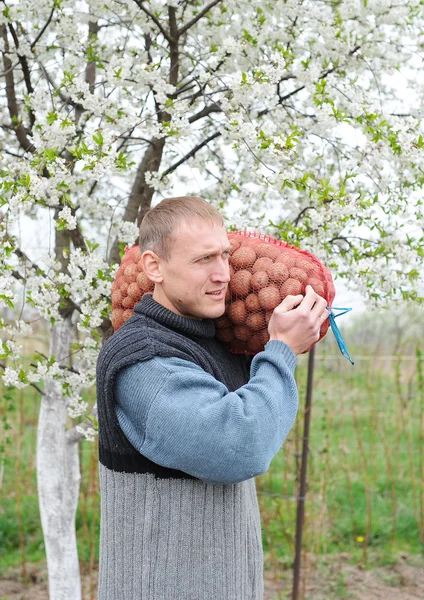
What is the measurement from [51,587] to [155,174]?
1922mm

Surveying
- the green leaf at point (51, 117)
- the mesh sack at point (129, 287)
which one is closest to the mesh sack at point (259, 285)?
the mesh sack at point (129, 287)

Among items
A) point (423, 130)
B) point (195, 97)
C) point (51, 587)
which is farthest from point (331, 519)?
point (195, 97)

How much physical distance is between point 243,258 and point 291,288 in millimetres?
161

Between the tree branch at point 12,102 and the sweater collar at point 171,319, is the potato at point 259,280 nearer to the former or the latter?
the sweater collar at point 171,319

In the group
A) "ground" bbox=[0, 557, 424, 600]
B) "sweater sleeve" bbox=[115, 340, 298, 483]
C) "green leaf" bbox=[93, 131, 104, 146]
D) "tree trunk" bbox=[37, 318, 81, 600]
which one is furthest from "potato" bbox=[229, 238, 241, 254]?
"ground" bbox=[0, 557, 424, 600]

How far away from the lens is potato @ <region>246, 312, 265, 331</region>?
5.48ft

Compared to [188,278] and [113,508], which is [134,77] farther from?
[113,508]

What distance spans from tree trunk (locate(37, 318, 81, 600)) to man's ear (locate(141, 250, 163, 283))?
1.69m

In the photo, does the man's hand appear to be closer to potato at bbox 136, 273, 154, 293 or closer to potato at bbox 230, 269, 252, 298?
potato at bbox 230, 269, 252, 298

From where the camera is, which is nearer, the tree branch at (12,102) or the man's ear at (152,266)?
the man's ear at (152,266)

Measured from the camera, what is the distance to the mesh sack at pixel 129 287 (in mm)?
1782

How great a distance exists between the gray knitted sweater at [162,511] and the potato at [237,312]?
9cm

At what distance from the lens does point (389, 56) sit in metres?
3.27

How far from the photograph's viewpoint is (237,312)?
5.57ft
